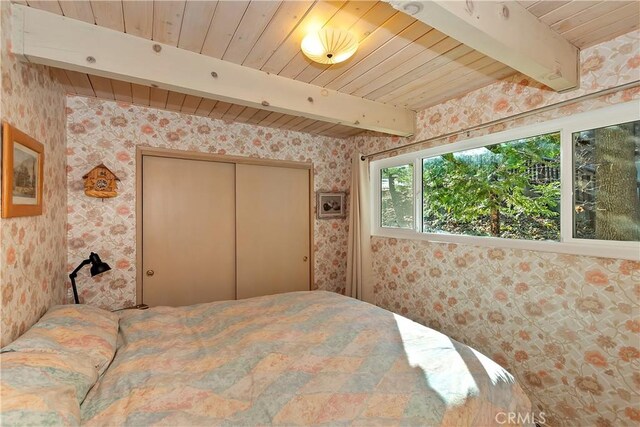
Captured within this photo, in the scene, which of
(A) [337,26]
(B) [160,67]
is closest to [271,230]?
(B) [160,67]

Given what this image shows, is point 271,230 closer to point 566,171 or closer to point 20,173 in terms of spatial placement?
point 20,173

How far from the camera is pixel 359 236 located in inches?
119

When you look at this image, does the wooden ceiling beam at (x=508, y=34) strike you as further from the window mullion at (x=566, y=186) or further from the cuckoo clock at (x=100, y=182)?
the cuckoo clock at (x=100, y=182)

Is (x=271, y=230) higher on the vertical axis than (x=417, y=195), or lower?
lower

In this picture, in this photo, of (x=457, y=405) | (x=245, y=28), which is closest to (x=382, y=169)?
(x=245, y=28)

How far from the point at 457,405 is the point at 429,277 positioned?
1.49m

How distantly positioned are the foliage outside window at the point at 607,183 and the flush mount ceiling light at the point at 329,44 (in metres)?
1.45

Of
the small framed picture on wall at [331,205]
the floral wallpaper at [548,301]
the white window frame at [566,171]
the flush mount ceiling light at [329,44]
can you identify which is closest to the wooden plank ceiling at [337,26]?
the flush mount ceiling light at [329,44]

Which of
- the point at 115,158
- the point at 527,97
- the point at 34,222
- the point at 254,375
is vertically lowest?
the point at 254,375

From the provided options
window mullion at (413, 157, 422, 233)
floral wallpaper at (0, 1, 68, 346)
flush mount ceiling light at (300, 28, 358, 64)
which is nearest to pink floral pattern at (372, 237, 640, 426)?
window mullion at (413, 157, 422, 233)

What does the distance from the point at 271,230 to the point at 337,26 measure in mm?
2043

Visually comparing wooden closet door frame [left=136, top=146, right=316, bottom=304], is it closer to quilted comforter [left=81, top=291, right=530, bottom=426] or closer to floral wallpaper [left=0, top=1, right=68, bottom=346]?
floral wallpaper [left=0, top=1, right=68, bottom=346]

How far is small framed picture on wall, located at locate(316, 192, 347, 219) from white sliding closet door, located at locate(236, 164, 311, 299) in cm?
14

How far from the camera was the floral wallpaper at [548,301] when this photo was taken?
4.75ft
